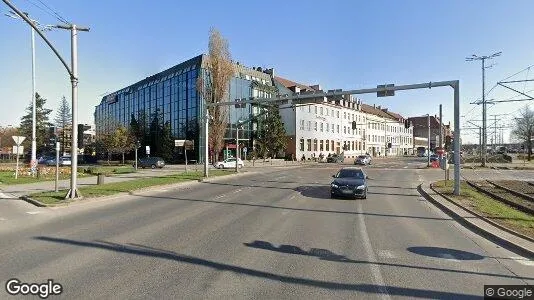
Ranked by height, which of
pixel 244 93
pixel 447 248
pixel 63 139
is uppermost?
pixel 244 93

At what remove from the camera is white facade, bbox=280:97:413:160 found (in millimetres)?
72875

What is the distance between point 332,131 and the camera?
281 ft

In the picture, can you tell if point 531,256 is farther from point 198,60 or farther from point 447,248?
point 198,60

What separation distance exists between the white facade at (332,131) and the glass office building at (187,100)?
25.4 ft

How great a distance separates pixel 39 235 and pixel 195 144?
4934 centimetres

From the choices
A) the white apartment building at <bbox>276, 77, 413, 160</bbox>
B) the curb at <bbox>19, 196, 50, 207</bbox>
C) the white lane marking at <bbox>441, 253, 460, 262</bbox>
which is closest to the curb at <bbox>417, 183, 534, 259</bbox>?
the white lane marking at <bbox>441, 253, 460, 262</bbox>

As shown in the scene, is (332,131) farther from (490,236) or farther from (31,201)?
Answer: (490,236)

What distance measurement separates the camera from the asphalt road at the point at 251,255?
5895mm

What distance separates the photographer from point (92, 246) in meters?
8.48

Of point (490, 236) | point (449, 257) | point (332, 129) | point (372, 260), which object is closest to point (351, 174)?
point (490, 236)

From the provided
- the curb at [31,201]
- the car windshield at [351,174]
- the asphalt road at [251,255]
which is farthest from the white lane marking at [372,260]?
the curb at [31,201]

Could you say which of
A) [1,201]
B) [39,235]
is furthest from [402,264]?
[1,201]

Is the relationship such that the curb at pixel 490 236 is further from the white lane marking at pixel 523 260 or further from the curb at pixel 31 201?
the curb at pixel 31 201

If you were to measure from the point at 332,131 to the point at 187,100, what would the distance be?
3638 cm
